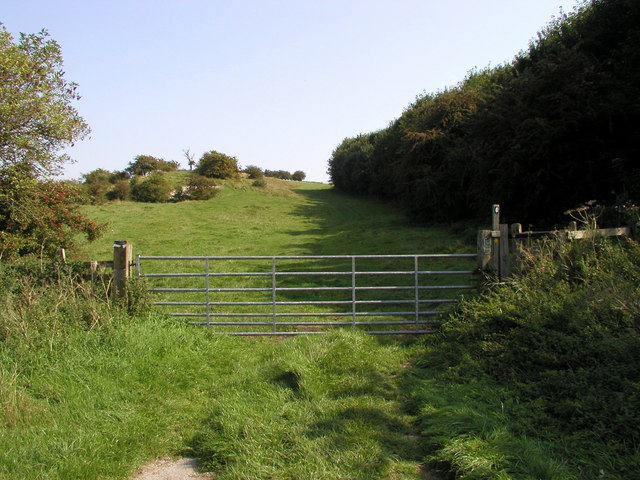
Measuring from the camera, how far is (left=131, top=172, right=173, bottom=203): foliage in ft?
128

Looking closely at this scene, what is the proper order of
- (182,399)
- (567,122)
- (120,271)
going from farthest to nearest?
(567,122) < (120,271) < (182,399)

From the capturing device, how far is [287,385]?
5730mm

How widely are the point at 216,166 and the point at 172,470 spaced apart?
4672cm

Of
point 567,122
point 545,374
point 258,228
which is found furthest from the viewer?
point 258,228

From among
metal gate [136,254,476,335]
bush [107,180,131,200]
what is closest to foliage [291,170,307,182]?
bush [107,180,131,200]

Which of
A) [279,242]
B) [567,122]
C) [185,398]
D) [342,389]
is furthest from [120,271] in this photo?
[279,242]

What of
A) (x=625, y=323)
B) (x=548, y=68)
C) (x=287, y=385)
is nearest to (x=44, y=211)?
(x=287, y=385)

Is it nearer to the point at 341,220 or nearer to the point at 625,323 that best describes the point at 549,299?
the point at 625,323

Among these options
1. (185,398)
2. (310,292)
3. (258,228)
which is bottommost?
(185,398)

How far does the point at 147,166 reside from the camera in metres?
50.6

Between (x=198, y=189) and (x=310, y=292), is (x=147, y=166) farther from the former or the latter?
(x=310, y=292)

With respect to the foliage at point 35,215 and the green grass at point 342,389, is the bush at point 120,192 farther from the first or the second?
the green grass at point 342,389

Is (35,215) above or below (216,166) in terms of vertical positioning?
below

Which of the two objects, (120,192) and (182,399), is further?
(120,192)
